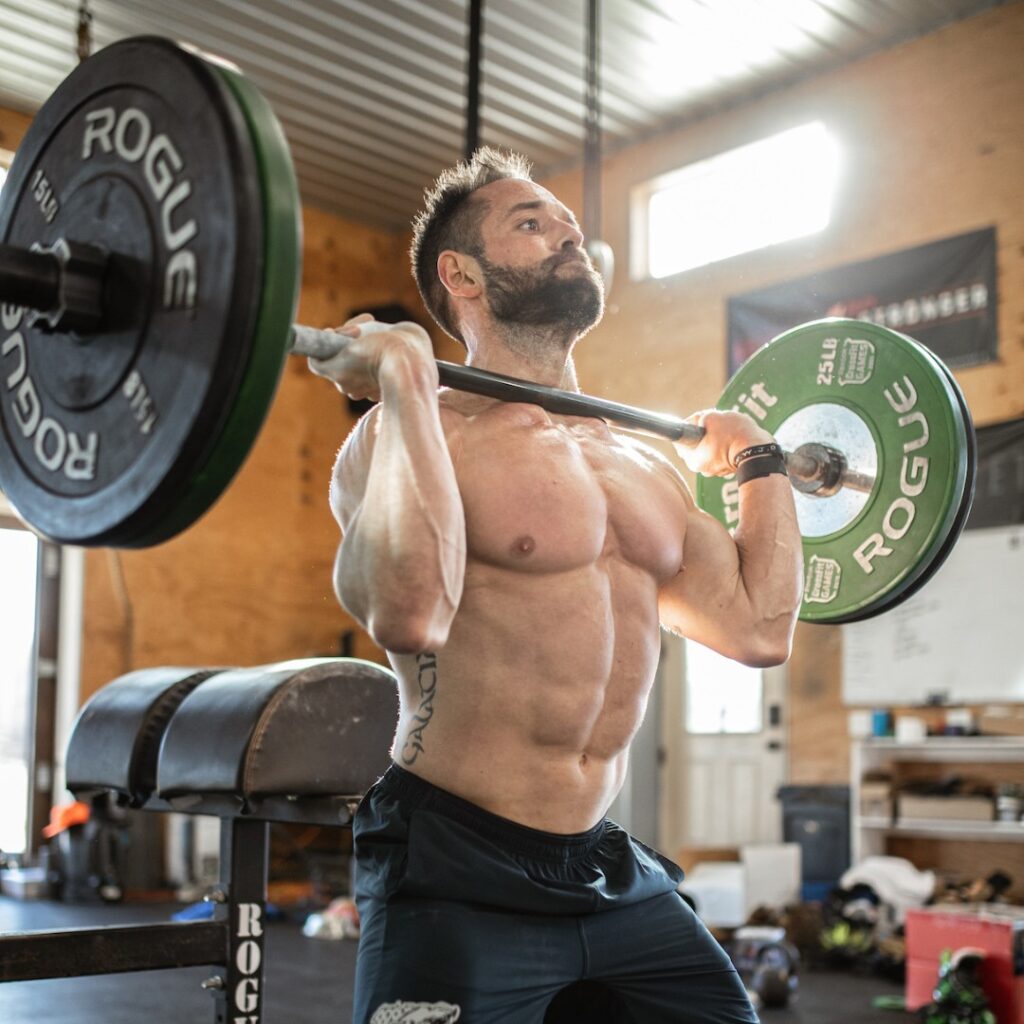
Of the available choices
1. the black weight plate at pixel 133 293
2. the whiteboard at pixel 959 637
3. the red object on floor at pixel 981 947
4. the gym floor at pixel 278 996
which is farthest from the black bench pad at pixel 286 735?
the whiteboard at pixel 959 637

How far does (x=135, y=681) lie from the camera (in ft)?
8.87

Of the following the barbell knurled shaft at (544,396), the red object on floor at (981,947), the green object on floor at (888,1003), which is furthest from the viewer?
the green object on floor at (888,1003)

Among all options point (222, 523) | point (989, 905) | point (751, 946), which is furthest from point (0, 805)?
point (989, 905)

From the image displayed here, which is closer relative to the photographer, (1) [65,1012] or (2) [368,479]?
(2) [368,479]

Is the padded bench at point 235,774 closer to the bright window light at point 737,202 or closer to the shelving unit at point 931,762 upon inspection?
the shelving unit at point 931,762

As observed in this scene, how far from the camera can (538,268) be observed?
6.28 feet

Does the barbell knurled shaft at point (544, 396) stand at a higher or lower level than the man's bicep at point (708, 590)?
higher

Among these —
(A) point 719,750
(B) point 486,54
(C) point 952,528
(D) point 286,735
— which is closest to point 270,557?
(A) point 719,750

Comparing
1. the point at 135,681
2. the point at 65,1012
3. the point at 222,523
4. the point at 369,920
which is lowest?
the point at 65,1012

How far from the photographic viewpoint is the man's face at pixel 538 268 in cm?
191

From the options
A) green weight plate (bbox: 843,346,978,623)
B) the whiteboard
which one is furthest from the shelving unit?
green weight plate (bbox: 843,346,978,623)

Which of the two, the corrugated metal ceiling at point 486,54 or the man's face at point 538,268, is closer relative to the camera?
the man's face at point 538,268

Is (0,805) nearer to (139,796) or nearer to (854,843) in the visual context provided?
(854,843)

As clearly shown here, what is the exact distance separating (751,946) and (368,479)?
13.0ft
